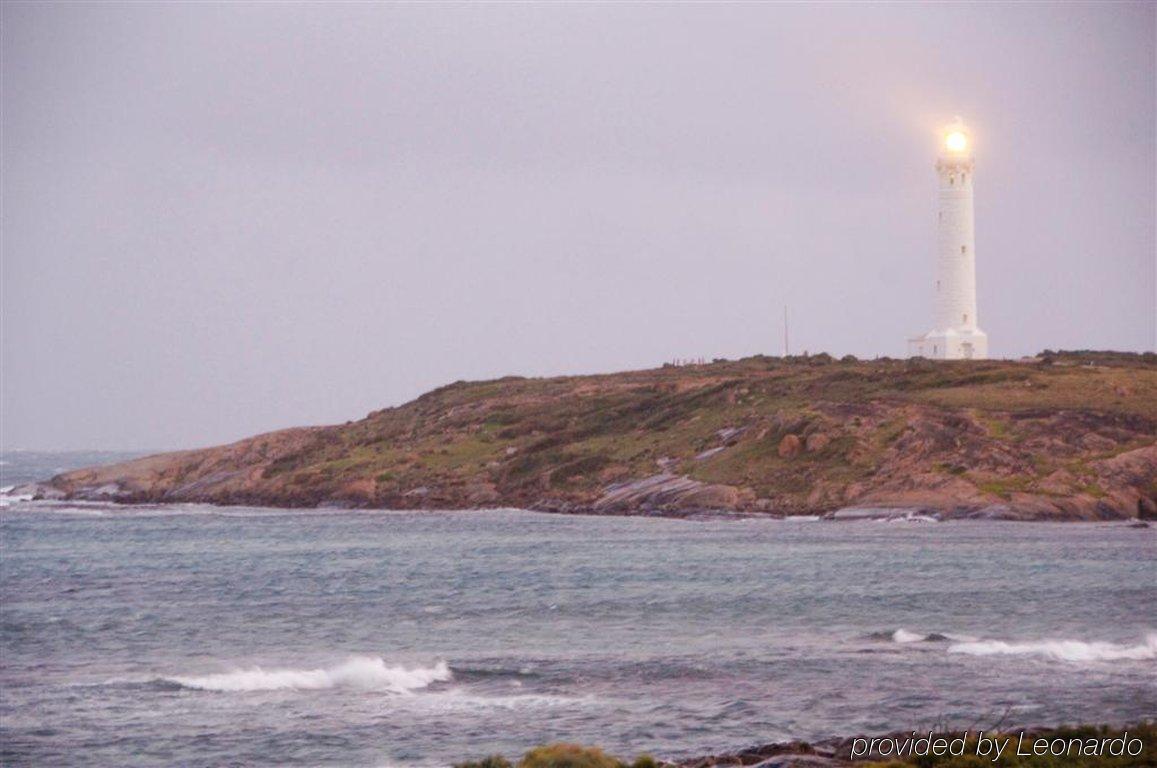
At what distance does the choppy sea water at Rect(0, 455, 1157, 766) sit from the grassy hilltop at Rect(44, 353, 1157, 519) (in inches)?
324

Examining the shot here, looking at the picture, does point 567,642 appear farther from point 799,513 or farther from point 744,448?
point 744,448

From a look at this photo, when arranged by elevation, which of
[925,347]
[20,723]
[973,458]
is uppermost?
[925,347]

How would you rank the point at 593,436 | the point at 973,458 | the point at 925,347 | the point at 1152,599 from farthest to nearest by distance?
1. the point at 925,347
2. the point at 593,436
3. the point at 973,458
4. the point at 1152,599

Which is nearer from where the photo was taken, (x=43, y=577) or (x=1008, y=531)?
(x=43, y=577)

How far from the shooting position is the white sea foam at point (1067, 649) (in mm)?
39906

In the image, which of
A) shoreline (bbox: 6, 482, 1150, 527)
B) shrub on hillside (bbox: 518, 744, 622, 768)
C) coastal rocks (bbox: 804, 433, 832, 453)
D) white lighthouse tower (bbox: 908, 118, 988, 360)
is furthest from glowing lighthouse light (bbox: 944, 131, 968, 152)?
shrub on hillside (bbox: 518, 744, 622, 768)

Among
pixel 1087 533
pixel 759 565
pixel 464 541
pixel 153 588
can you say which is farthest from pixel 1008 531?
pixel 153 588

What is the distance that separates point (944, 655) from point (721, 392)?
80631 mm

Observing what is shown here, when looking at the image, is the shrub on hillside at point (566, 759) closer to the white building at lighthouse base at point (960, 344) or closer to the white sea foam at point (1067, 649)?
the white sea foam at point (1067, 649)

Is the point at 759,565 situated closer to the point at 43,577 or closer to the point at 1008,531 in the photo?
the point at 1008,531

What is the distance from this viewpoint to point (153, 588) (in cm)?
6450

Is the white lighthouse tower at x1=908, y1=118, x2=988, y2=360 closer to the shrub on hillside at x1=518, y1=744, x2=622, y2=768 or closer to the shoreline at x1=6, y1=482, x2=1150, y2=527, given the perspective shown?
the shoreline at x1=6, y1=482, x2=1150, y2=527

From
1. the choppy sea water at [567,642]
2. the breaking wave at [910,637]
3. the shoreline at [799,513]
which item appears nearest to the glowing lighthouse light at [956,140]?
the shoreline at [799,513]

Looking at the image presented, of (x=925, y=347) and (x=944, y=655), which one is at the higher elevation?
(x=925, y=347)
